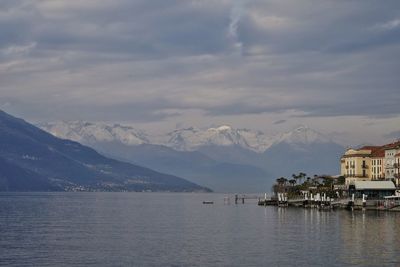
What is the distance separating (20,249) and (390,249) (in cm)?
4556

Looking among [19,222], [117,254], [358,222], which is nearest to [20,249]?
[117,254]

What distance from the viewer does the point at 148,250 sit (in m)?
87.6

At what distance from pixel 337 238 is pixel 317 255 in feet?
69.1

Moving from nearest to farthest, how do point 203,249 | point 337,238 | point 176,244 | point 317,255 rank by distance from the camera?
point 317,255 → point 203,249 → point 176,244 → point 337,238

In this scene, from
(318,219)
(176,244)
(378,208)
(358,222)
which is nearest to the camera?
(176,244)

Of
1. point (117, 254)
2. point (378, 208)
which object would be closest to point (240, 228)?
point (117, 254)

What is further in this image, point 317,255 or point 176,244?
point 176,244

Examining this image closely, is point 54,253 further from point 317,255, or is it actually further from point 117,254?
point 317,255

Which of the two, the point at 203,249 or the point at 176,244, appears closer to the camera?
the point at 203,249

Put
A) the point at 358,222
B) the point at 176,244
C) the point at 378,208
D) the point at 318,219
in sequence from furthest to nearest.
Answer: the point at 378,208 → the point at 318,219 → the point at 358,222 → the point at 176,244

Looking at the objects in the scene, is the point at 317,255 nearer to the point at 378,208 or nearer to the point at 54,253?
the point at 54,253

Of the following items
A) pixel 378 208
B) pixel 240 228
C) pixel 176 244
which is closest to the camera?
pixel 176 244

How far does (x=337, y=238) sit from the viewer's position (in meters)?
103

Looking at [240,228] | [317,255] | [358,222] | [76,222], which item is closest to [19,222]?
[76,222]
